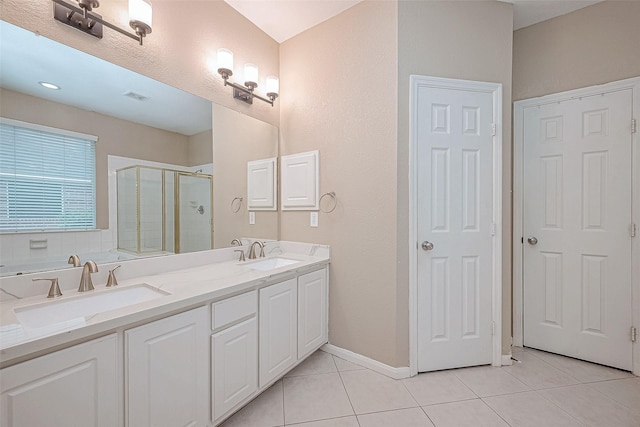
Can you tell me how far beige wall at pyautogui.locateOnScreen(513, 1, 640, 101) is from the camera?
1922 mm

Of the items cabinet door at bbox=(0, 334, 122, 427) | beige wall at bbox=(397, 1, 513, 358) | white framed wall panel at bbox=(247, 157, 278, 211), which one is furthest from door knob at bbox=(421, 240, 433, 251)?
cabinet door at bbox=(0, 334, 122, 427)

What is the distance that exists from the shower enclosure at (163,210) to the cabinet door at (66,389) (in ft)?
2.28

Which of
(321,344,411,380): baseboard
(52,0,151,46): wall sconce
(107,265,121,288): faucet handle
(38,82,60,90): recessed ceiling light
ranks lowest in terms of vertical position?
(321,344,411,380): baseboard

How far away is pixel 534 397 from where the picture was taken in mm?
1675

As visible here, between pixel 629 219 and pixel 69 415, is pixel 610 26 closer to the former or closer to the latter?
pixel 629 219

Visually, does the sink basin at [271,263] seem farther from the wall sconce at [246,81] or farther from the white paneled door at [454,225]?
the wall sconce at [246,81]

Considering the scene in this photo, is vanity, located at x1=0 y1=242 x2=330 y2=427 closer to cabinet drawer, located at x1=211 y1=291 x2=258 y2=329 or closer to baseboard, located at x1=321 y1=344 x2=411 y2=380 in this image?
cabinet drawer, located at x1=211 y1=291 x2=258 y2=329

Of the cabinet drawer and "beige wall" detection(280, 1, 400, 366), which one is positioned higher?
"beige wall" detection(280, 1, 400, 366)

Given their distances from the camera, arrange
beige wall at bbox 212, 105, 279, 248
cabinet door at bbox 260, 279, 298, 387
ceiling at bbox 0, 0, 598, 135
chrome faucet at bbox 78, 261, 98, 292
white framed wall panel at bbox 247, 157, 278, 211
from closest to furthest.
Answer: ceiling at bbox 0, 0, 598, 135 < chrome faucet at bbox 78, 261, 98, 292 < cabinet door at bbox 260, 279, 298, 387 < beige wall at bbox 212, 105, 279, 248 < white framed wall panel at bbox 247, 157, 278, 211

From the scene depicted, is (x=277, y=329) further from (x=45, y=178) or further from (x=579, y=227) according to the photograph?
(x=579, y=227)

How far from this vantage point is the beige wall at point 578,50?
6.31 feet

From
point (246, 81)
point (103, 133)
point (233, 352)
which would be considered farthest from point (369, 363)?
point (246, 81)

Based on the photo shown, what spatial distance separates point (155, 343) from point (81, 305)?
424 mm

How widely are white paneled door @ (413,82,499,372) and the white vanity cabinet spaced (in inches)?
46.5
